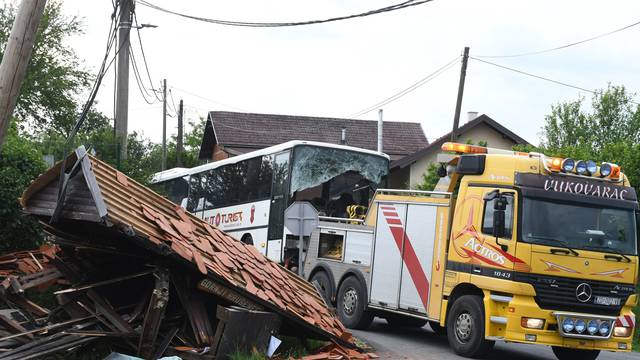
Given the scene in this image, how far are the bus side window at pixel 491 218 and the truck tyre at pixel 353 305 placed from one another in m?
3.69

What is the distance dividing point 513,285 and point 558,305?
Result: 76 centimetres

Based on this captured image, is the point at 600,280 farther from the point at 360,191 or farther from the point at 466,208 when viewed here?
the point at 360,191

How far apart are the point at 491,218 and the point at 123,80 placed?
1172cm

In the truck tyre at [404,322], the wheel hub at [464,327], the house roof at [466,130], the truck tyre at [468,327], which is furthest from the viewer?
the house roof at [466,130]

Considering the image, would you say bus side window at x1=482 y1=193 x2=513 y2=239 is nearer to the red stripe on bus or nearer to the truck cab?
the truck cab

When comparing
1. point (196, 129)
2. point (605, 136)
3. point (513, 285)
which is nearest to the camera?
point (513, 285)

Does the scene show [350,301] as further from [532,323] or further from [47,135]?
[47,135]

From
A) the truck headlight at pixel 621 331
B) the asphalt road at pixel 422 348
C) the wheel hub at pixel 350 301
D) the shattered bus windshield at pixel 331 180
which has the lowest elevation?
the asphalt road at pixel 422 348

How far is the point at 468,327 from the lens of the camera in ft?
40.6

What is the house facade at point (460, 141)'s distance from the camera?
42875 mm

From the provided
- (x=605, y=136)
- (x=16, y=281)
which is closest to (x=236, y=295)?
(x=16, y=281)

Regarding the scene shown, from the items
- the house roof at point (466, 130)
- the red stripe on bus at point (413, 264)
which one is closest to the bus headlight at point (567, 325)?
the red stripe on bus at point (413, 264)

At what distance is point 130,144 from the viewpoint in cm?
2595

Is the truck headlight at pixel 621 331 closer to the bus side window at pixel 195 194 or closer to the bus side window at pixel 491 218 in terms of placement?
the bus side window at pixel 491 218
